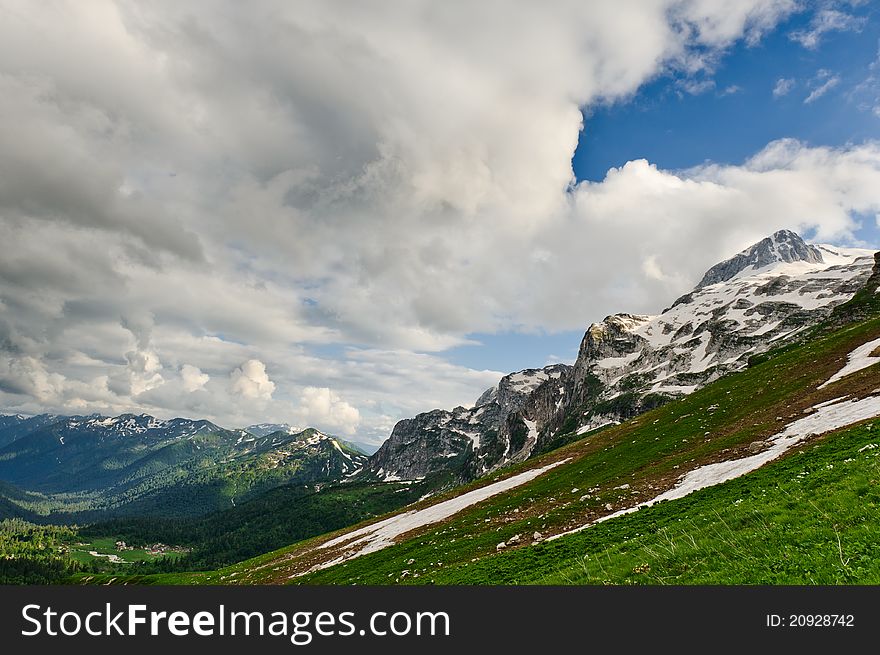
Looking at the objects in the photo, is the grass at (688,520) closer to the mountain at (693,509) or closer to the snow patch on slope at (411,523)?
the mountain at (693,509)

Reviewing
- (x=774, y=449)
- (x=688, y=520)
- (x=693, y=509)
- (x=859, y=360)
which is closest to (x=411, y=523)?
(x=693, y=509)

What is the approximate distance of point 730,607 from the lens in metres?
11.5

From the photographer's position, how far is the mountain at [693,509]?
48.2 ft

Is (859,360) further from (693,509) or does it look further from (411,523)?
(411,523)

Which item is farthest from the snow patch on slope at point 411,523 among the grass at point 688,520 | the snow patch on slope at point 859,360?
the snow patch on slope at point 859,360

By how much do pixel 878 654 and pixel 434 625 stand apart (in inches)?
440

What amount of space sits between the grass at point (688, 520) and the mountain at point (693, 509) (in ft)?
0.32

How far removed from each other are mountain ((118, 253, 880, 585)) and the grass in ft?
0.32

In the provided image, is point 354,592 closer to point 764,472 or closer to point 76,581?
point 764,472

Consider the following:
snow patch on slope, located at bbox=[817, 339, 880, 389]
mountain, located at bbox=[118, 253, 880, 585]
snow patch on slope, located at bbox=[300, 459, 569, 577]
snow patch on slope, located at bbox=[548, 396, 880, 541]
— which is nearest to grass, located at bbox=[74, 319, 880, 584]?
mountain, located at bbox=[118, 253, 880, 585]

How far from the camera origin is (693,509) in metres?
24.2

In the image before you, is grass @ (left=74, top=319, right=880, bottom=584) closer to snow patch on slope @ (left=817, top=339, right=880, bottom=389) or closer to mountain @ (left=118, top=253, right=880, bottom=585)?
mountain @ (left=118, top=253, right=880, bottom=585)

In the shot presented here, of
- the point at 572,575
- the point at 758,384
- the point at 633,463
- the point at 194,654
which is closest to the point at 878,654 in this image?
the point at 572,575

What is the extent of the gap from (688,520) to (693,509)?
10.7ft
